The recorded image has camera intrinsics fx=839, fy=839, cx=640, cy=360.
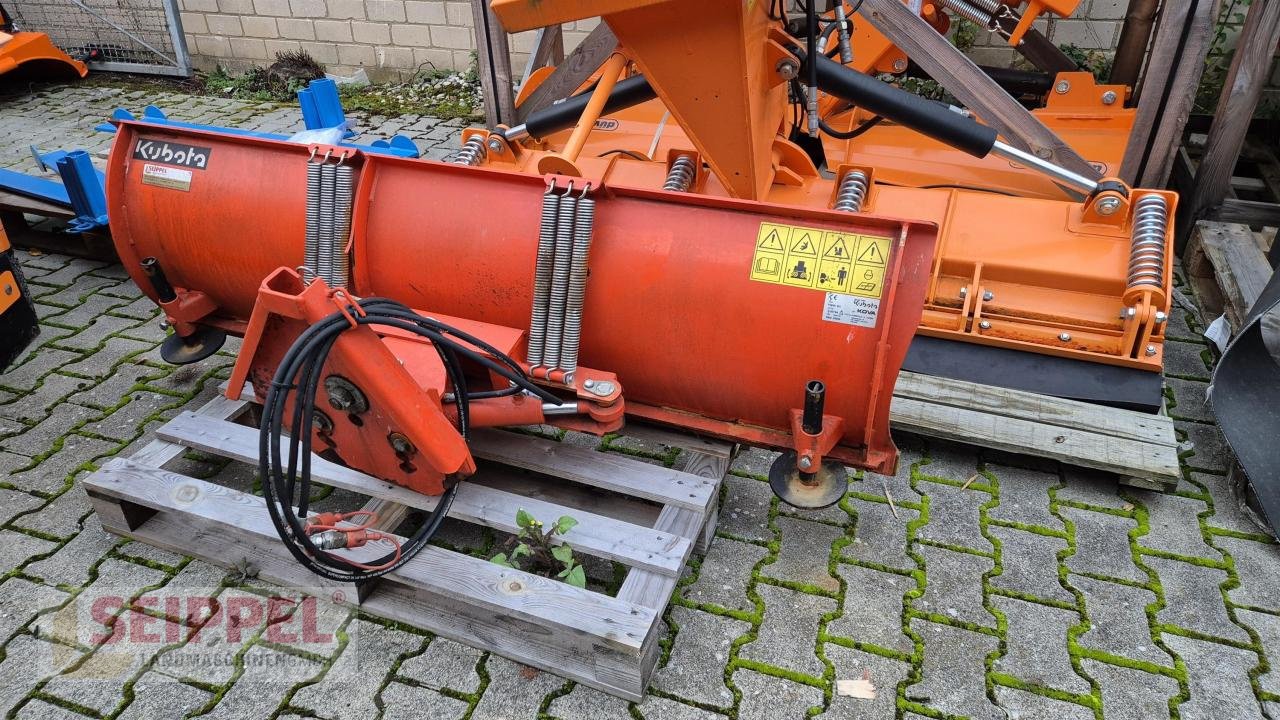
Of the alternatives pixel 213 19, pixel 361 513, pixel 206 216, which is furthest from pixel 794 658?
pixel 213 19

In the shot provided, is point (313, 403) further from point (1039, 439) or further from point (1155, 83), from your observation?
point (1155, 83)

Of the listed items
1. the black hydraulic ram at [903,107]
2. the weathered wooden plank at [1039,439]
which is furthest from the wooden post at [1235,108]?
the weathered wooden plank at [1039,439]

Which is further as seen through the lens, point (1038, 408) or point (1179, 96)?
point (1179, 96)

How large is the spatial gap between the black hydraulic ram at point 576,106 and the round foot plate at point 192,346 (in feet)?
4.63

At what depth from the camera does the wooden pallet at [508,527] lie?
2.11 metres

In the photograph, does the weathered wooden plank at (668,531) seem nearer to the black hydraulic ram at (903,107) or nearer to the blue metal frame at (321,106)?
the black hydraulic ram at (903,107)

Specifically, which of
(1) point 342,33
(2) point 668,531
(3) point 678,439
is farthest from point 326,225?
(1) point 342,33

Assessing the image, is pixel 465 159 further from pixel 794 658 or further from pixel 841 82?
pixel 794 658

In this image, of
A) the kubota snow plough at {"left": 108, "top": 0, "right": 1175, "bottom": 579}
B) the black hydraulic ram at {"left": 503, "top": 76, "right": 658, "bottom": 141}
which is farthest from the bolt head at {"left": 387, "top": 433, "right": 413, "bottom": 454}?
the black hydraulic ram at {"left": 503, "top": 76, "right": 658, "bottom": 141}

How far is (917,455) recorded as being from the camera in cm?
294

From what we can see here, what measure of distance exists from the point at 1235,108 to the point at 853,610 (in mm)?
3037

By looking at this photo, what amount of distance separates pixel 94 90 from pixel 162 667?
654 cm

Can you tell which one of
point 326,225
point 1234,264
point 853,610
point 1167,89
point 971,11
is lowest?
point 853,610

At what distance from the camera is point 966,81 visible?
326 cm
